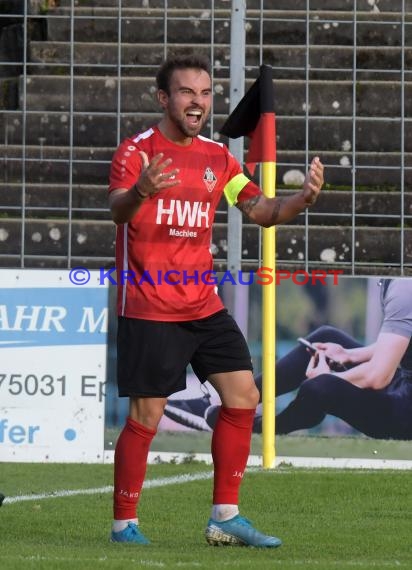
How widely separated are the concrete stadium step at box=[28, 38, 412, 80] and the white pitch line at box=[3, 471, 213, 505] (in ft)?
14.3

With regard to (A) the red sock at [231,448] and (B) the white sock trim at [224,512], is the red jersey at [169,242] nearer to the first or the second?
(A) the red sock at [231,448]

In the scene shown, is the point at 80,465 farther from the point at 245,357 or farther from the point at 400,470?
the point at 245,357

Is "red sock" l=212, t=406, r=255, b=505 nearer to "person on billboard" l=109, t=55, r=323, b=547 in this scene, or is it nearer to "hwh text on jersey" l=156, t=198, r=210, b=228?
"person on billboard" l=109, t=55, r=323, b=547

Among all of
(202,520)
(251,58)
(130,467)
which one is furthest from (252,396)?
(251,58)

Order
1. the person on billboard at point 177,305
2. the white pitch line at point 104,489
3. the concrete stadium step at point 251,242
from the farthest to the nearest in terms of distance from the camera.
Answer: the concrete stadium step at point 251,242 → the white pitch line at point 104,489 → the person on billboard at point 177,305

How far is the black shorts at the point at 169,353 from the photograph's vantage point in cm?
581

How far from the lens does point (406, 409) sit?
31.1 feet

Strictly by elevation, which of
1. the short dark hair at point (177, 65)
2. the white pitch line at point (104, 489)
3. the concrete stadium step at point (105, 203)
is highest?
the short dark hair at point (177, 65)

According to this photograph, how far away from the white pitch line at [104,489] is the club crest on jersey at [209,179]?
2180 mm

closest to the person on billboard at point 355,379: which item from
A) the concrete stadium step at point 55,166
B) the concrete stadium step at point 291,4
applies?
the concrete stadium step at point 55,166

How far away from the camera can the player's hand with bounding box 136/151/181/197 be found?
205 inches

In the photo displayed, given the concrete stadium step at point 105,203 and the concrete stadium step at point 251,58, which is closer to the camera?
the concrete stadium step at point 105,203

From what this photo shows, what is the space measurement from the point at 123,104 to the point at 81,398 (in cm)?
366

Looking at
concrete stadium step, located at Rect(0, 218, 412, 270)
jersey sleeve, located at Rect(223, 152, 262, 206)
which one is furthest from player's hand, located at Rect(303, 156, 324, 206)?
concrete stadium step, located at Rect(0, 218, 412, 270)
